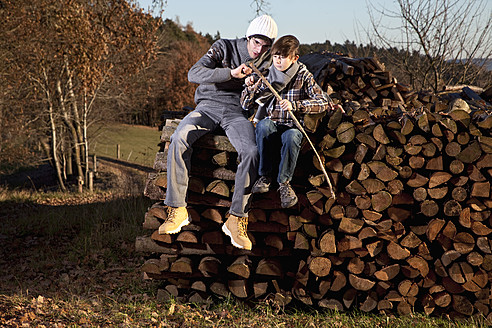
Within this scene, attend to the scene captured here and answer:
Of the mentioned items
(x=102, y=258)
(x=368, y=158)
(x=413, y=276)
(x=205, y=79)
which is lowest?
(x=102, y=258)

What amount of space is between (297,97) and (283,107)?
279 mm

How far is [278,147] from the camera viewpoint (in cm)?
400

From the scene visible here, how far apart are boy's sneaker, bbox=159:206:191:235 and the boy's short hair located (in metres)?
1.65

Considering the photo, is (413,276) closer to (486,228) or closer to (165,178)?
(486,228)

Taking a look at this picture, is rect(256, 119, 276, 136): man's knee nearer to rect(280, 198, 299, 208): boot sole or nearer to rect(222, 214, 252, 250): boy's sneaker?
rect(280, 198, 299, 208): boot sole

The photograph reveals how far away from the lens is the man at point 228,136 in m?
3.89

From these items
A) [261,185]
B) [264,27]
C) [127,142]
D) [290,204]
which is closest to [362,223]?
[290,204]

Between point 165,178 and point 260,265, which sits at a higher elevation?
point 165,178

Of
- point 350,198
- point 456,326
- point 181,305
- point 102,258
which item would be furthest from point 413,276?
point 102,258

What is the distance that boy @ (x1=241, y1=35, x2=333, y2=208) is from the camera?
384 centimetres

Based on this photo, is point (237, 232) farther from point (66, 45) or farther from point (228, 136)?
point (66, 45)

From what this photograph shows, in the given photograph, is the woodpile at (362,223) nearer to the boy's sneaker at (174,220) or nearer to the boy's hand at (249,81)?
the boy's sneaker at (174,220)

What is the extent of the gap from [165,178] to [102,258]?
2.75 metres

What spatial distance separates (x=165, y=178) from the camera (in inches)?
163
